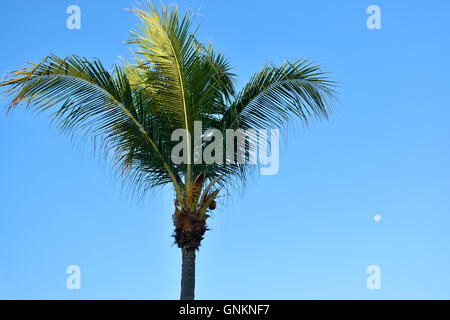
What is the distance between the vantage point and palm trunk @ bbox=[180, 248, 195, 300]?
33.3 ft

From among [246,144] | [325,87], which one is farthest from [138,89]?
[325,87]

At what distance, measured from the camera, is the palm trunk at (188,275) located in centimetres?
1014

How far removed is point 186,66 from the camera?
10.8 m

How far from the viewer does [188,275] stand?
1032cm

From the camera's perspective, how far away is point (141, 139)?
11.0 m

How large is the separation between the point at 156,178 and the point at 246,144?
1841 mm
